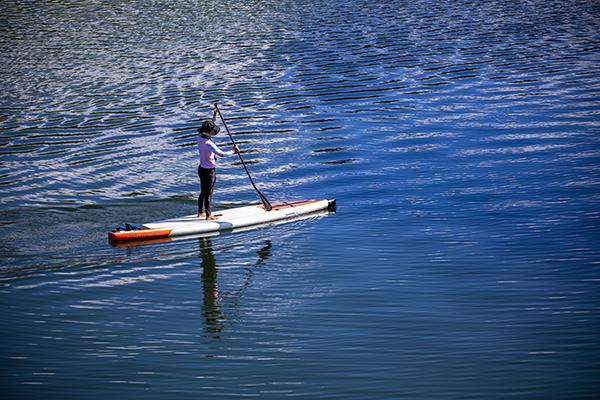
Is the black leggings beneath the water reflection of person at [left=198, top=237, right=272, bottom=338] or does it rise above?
above

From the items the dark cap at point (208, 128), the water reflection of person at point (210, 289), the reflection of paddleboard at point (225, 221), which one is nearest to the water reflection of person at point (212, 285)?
the water reflection of person at point (210, 289)

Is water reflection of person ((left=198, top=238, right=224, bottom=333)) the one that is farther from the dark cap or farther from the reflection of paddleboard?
the dark cap

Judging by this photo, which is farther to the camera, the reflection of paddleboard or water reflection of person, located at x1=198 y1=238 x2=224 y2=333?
the reflection of paddleboard

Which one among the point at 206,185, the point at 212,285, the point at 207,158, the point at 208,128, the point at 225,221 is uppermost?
the point at 208,128

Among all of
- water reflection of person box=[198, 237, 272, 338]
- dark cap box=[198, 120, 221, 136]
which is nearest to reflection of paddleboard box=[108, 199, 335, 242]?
water reflection of person box=[198, 237, 272, 338]

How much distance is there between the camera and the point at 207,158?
17125mm

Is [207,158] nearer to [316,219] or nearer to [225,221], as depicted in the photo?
[225,221]

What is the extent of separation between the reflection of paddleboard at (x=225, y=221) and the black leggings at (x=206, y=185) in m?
0.29

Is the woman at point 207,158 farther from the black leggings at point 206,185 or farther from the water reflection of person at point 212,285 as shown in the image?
the water reflection of person at point 212,285

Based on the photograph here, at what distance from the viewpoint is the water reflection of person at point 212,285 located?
12992 millimetres

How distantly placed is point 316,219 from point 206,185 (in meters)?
2.62

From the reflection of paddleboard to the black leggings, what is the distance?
0.29m

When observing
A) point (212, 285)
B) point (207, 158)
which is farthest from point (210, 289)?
point (207, 158)

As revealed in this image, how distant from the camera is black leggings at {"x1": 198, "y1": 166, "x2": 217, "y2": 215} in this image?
1722cm
